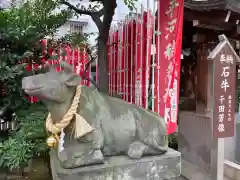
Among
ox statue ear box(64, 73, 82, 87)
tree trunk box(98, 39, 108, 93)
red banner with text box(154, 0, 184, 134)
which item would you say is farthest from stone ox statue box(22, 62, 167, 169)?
tree trunk box(98, 39, 108, 93)

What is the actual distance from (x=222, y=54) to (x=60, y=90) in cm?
258

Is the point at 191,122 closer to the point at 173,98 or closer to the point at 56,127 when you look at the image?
the point at 173,98

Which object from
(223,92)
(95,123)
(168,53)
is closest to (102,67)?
(168,53)

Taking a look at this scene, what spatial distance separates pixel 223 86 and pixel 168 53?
104 centimetres

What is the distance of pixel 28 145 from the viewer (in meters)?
2.49

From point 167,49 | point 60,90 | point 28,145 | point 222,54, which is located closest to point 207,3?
point 222,54

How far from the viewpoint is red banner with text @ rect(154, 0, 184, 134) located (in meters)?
3.03

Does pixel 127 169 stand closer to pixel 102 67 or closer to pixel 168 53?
pixel 168 53

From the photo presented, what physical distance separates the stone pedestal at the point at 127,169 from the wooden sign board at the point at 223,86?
142cm

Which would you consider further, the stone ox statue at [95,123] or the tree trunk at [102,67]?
the tree trunk at [102,67]

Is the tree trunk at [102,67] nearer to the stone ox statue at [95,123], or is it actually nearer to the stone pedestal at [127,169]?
the stone ox statue at [95,123]

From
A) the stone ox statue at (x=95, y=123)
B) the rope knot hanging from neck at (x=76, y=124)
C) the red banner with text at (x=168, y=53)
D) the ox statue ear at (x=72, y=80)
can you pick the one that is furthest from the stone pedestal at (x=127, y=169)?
the red banner with text at (x=168, y=53)

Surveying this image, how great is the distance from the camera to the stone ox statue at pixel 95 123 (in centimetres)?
180

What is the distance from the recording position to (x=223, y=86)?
11.0 feet
